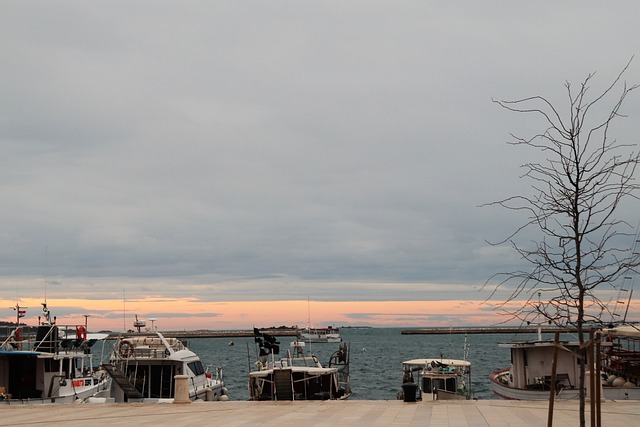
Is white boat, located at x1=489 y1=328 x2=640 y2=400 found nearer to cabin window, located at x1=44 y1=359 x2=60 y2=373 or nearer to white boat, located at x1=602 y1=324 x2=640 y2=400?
white boat, located at x1=602 y1=324 x2=640 y2=400

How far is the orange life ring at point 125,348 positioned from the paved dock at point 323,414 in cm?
1318

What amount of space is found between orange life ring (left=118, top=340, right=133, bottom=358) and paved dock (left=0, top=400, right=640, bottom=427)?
519 inches

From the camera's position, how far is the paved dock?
21.0 metres

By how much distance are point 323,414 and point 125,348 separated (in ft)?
70.3

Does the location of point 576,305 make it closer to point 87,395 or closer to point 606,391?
point 606,391

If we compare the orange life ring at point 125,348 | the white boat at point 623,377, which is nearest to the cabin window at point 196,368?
the orange life ring at point 125,348

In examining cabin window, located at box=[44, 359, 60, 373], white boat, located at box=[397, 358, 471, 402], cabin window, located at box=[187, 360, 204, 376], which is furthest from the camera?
cabin window, located at box=[187, 360, 204, 376]

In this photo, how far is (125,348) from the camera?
137 feet

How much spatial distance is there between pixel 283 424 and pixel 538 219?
935 centimetres

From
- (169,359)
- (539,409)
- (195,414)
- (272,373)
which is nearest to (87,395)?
(169,359)

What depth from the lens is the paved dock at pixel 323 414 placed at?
21.0 meters

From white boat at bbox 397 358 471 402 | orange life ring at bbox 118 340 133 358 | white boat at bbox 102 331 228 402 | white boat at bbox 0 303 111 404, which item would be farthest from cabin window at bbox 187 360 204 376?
white boat at bbox 397 358 471 402

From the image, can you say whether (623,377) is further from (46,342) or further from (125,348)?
(46,342)

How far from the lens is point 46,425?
22.0 meters
